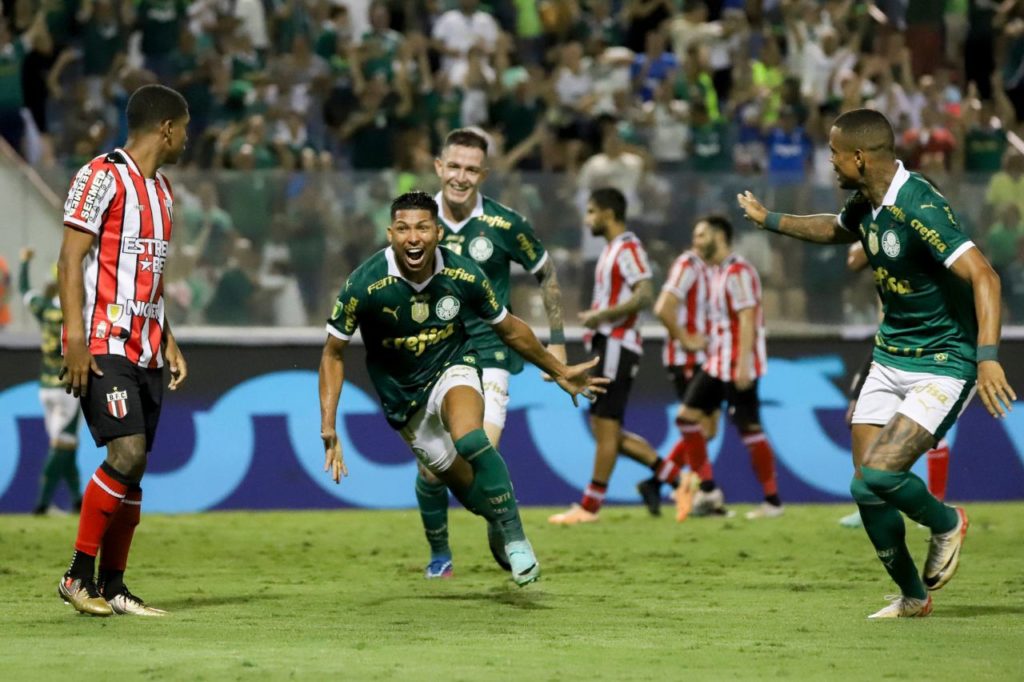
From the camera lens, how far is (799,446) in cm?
1534

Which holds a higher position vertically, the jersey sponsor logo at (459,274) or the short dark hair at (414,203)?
the short dark hair at (414,203)

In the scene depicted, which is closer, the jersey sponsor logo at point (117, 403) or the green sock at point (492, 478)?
the jersey sponsor logo at point (117, 403)

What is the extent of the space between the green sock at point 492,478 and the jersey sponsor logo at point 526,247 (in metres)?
2.13

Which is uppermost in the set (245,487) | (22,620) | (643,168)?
(643,168)

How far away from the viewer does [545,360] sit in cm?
874

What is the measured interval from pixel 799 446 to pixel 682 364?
4.69 ft

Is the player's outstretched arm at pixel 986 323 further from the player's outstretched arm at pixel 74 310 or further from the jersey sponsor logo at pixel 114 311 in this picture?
the player's outstretched arm at pixel 74 310

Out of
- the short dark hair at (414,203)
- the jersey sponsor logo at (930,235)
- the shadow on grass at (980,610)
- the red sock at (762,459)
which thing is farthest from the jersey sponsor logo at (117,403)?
the red sock at (762,459)

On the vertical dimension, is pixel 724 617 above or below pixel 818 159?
below

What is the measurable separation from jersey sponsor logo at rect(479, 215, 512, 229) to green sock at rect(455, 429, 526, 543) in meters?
2.14

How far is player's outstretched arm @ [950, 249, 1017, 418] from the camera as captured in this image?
752 cm

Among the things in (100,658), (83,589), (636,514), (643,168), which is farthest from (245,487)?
(100,658)

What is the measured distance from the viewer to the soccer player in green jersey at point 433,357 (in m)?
8.64

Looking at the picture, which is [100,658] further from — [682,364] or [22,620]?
[682,364]
